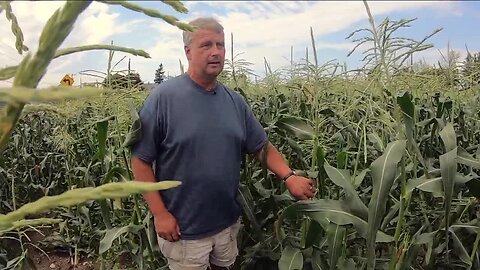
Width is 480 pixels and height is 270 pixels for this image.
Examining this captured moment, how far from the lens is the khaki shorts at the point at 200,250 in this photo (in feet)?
9.38

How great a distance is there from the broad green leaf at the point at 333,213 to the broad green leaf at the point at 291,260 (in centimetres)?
26

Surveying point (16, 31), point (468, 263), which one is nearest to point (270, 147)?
point (468, 263)

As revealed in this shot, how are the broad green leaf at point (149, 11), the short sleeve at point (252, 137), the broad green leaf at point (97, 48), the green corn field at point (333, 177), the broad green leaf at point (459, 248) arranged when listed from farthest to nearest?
the short sleeve at point (252, 137) < the broad green leaf at point (459, 248) < the green corn field at point (333, 177) < the broad green leaf at point (97, 48) < the broad green leaf at point (149, 11)

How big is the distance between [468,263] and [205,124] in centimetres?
137

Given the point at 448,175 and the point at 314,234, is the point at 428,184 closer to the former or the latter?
the point at 448,175

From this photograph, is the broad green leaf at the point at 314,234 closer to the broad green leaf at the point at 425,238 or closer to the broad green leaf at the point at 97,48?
the broad green leaf at the point at 425,238

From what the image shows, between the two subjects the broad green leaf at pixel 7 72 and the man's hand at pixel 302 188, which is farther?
the man's hand at pixel 302 188

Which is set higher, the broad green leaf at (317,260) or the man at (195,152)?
the man at (195,152)

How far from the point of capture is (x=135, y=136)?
2.71 metres

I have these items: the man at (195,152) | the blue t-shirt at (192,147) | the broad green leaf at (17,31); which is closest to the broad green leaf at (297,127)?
the man at (195,152)

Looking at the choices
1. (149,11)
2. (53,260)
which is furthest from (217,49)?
(53,260)

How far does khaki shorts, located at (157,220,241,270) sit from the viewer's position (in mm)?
2859

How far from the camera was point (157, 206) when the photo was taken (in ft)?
8.96

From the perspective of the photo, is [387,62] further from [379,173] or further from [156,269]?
[156,269]
